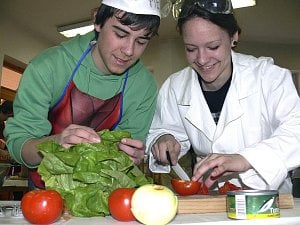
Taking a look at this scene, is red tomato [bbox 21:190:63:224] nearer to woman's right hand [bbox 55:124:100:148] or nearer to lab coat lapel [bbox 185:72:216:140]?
woman's right hand [bbox 55:124:100:148]

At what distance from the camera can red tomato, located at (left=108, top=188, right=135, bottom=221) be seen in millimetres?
793

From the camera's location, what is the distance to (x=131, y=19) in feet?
4.01

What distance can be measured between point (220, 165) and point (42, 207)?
478 mm

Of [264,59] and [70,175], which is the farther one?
[264,59]

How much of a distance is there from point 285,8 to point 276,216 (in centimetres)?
340

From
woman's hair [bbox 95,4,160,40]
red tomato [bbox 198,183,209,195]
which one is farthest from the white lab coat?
woman's hair [bbox 95,4,160,40]

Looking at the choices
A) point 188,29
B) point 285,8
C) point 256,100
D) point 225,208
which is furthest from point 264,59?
point 285,8

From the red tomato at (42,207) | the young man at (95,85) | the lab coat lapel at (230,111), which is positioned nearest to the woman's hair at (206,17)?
the young man at (95,85)

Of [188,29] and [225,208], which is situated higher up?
[188,29]

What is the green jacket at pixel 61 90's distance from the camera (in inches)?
46.5

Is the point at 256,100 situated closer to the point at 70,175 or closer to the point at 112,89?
the point at 112,89

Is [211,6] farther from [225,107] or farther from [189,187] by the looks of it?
[189,187]

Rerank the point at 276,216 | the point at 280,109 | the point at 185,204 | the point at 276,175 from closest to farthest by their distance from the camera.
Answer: the point at 276,216, the point at 185,204, the point at 276,175, the point at 280,109

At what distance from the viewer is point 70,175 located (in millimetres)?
921
